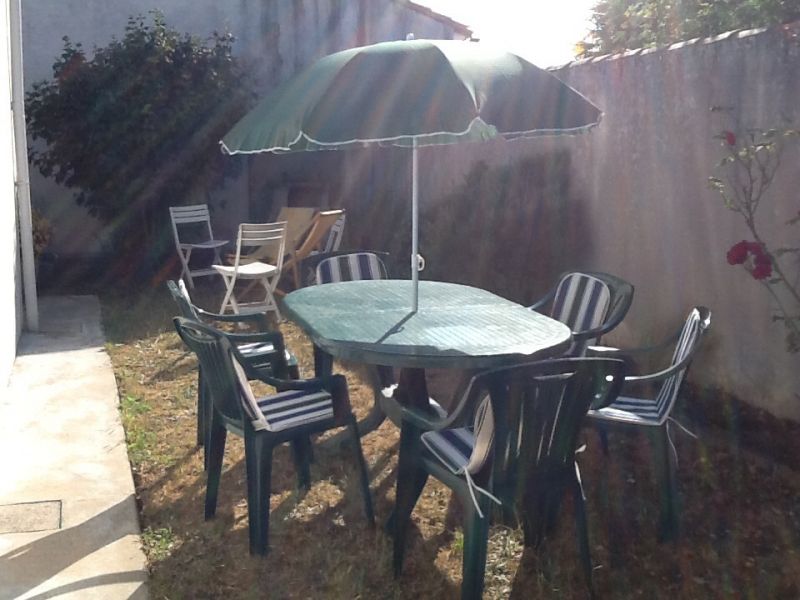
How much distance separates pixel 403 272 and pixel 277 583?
526 cm

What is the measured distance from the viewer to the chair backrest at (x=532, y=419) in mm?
2697

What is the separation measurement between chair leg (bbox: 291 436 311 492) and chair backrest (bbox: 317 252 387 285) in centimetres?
147

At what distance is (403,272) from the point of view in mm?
8250

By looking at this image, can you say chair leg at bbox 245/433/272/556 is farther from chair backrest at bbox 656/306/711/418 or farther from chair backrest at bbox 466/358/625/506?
chair backrest at bbox 656/306/711/418

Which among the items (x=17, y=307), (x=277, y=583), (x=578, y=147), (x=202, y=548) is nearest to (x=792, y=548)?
(x=277, y=583)

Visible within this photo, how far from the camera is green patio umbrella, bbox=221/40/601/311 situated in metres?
3.03

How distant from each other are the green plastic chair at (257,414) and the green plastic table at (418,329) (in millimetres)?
245

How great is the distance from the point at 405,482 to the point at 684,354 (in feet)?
4.15

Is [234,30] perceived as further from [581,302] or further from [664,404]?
[664,404]

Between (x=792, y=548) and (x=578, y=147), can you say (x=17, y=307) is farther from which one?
(x=792, y=548)

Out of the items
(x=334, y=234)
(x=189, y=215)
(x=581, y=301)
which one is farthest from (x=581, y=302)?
(x=189, y=215)

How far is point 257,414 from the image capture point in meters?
3.24

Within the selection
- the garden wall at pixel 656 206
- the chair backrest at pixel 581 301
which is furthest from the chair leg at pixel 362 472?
the garden wall at pixel 656 206

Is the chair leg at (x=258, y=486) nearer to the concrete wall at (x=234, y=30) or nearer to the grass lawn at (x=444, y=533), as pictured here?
the grass lawn at (x=444, y=533)
